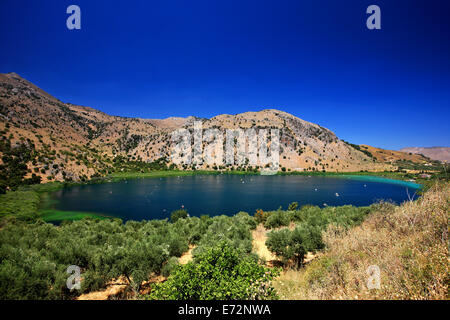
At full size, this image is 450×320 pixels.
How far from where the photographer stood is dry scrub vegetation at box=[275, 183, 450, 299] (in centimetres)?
441

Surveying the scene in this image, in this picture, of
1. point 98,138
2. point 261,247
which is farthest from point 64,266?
point 98,138

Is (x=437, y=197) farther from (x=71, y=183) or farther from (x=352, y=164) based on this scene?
(x=352, y=164)

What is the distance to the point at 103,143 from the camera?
138 m

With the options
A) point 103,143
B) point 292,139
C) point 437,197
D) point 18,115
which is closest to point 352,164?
point 292,139

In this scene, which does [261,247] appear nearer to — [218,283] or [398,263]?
[398,263]

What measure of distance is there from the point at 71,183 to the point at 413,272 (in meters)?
95.4

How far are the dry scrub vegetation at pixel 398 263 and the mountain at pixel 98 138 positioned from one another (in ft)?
298

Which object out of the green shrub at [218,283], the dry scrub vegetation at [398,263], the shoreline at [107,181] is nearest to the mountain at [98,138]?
the shoreline at [107,181]

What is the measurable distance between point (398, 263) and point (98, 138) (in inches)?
6617

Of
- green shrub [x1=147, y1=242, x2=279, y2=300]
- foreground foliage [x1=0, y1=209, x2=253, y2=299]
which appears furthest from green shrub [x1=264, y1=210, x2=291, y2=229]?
green shrub [x1=147, y1=242, x2=279, y2=300]

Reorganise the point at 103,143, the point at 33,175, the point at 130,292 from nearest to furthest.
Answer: the point at 130,292 < the point at 33,175 < the point at 103,143

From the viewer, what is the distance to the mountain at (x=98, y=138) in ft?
253

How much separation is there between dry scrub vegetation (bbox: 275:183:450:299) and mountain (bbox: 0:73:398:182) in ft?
298

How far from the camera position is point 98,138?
14138 centimetres
